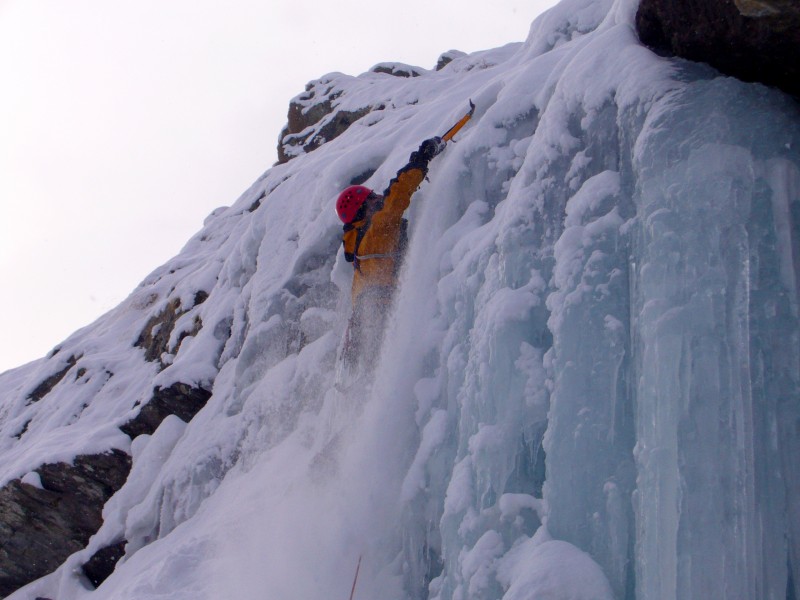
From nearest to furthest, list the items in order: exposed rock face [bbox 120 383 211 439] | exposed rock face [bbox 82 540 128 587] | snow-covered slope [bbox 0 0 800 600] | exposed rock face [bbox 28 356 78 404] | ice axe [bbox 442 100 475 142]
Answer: snow-covered slope [bbox 0 0 800 600], ice axe [bbox 442 100 475 142], exposed rock face [bbox 82 540 128 587], exposed rock face [bbox 120 383 211 439], exposed rock face [bbox 28 356 78 404]

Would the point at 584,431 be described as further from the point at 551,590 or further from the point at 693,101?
the point at 693,101

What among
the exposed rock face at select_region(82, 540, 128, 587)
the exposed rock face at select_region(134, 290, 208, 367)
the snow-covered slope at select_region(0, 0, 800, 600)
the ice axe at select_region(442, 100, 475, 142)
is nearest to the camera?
the snow-covered slope at select_region(0, 0, 800, 600)

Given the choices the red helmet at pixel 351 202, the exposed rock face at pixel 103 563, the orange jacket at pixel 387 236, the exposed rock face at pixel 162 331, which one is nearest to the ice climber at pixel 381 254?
the orange jacket at pixel 387 236

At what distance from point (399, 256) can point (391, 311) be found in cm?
45

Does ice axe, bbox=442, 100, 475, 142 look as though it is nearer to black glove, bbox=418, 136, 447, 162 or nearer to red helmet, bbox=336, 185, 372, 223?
black glove, bbox=418, 136, 447, 162

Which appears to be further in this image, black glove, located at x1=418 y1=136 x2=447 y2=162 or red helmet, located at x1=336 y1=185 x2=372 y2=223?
red helmet, located at x1=336 y1=185 x2=372 y2=223

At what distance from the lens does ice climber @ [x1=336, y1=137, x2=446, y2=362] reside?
5918mm

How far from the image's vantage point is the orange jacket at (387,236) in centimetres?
595

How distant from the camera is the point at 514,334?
4266 millimetres

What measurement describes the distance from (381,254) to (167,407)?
3.77m

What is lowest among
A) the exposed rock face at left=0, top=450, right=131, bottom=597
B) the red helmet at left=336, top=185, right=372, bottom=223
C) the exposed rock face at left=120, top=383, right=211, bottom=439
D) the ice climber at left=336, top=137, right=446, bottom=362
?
the exposed rock face at left=0, top=450, right=131, bottom=597

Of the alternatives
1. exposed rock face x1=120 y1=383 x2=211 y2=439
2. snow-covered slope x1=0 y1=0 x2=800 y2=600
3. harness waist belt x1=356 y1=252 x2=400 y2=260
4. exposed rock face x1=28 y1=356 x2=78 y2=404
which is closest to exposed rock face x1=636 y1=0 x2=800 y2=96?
snow-covered slope x1=0 y1=0 x2=800 y2=600

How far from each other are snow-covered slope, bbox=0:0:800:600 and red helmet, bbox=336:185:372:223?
23.9 inches

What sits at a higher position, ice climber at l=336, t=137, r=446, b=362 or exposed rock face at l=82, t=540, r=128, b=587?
ice climber at l=336, t=137, r=446, b=362
